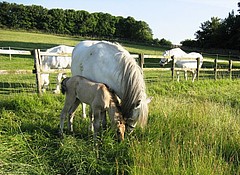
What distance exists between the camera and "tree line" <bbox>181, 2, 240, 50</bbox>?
46.4 meters

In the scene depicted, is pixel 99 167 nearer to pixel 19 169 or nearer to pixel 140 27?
pixel 19 169

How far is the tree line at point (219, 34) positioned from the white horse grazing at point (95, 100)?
1752 inches

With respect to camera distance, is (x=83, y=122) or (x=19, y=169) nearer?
(x=19, y=169)

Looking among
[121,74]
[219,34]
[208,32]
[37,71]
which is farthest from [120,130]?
[208,32]

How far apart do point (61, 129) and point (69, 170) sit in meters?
1.49

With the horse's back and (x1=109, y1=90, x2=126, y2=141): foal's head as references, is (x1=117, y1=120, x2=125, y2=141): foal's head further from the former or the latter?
the horse's back

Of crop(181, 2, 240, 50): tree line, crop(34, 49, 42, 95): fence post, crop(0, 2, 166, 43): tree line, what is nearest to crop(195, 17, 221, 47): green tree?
crop(181, 2, 240, 50): tree line

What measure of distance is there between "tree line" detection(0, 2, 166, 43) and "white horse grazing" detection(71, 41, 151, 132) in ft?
214

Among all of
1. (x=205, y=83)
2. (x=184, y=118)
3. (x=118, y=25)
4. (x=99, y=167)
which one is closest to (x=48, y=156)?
(x=99, y=167)

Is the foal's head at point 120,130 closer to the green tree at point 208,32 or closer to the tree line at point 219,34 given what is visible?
the tree line at point 219,34

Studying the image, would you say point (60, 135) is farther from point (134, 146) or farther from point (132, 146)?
point (132, 146)

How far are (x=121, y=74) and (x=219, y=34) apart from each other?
1977 inches

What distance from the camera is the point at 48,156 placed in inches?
159

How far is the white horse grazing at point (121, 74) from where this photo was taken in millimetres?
4500
